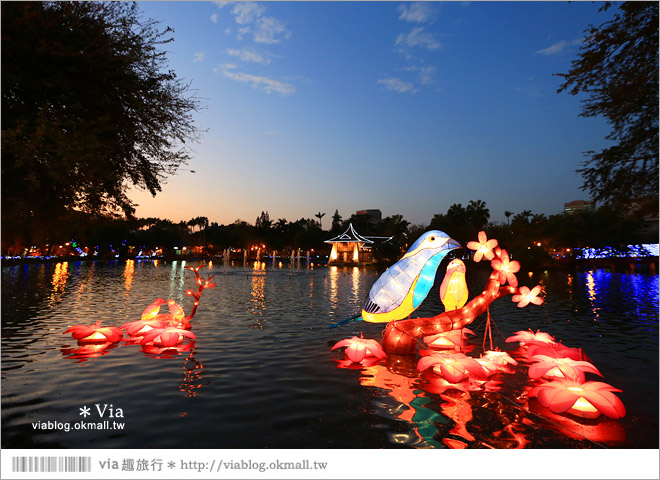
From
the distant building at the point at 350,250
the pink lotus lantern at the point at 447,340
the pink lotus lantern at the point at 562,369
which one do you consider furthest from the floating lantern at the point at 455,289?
the distant building at the point at 350,250

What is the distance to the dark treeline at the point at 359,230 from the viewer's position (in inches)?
1945

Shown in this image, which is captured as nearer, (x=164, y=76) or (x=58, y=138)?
(x=58, y=138)

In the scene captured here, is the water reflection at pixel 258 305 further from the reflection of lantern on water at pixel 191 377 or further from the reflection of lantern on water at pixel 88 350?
the reflection of lantern on water at pixel 191 377

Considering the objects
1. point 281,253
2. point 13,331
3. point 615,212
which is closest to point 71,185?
point 13,331

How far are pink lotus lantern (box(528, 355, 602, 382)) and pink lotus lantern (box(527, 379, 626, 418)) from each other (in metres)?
0.48

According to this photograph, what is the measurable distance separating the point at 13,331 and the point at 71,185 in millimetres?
8068

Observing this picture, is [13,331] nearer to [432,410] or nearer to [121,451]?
[121,451]

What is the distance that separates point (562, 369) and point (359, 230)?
11409 cm

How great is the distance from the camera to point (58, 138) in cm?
566

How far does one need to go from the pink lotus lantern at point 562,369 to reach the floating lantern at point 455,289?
7.58ft

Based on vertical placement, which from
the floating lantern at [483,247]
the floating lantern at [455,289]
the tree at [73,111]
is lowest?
the floating lantern at [455,289]

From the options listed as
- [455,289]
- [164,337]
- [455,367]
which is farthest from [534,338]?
[164,337]

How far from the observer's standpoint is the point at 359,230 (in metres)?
121

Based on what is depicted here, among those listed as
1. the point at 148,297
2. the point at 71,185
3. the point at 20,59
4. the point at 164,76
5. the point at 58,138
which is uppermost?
the point at 164,76
